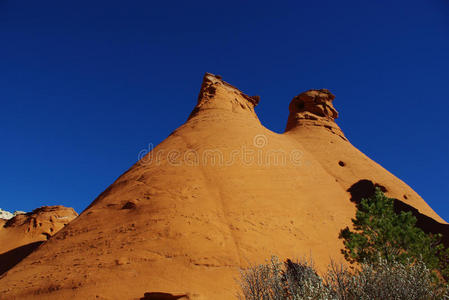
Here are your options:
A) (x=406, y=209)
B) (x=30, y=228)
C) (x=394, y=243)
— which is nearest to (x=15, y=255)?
(x=30, y=228)

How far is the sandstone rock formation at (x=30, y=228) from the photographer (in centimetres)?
2362

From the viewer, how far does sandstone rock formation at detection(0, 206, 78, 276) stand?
77.5 feet

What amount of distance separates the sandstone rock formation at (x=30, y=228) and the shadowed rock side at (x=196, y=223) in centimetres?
1810

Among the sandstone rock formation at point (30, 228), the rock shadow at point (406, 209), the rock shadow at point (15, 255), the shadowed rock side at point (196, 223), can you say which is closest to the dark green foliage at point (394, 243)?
the shadowed rock side at point (196, 223)

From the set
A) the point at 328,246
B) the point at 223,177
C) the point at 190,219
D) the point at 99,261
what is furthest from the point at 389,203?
the point at 99,261

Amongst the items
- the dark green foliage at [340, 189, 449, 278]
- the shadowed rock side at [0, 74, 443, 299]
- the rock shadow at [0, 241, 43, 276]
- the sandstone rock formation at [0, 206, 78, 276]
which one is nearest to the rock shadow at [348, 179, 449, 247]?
the shadowed rock side at [0, 74, 443, 299]

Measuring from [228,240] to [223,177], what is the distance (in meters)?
3.21

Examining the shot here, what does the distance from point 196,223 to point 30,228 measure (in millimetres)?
25729

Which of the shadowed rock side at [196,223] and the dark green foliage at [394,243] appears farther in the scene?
the dark green foliage at [394,243]

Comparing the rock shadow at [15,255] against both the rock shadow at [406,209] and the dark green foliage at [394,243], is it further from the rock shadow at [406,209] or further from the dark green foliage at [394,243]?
the rock shadow at [406,209]

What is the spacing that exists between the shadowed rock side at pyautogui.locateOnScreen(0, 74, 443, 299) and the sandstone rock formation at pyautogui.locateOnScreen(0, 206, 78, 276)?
59.4ft

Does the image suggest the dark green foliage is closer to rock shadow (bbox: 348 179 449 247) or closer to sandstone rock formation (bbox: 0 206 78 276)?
rock shadow (bbox: 348 179 449 247)

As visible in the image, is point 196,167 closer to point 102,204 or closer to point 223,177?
point 223,177

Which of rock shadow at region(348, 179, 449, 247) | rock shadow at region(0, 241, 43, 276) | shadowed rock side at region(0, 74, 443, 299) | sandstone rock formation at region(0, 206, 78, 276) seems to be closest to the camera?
shadowed rock side at region(0, 74, 443, 299)
